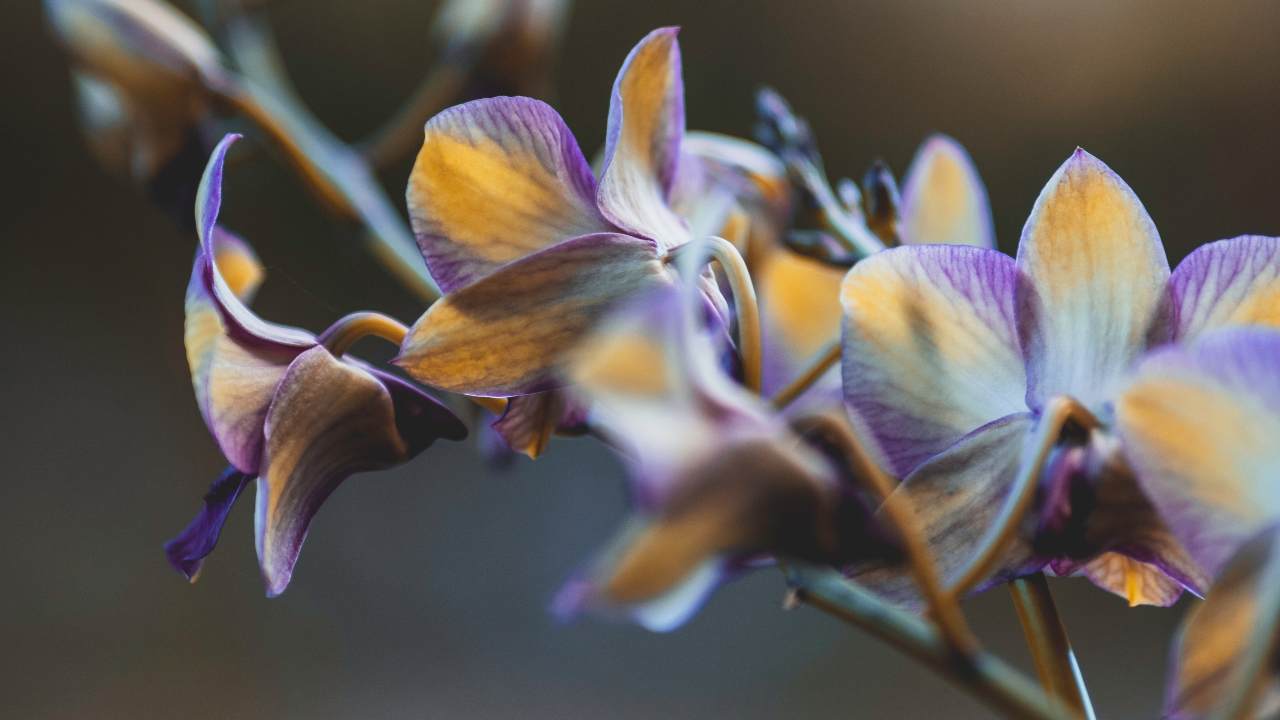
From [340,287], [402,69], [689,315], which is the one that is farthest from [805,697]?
[689,315]

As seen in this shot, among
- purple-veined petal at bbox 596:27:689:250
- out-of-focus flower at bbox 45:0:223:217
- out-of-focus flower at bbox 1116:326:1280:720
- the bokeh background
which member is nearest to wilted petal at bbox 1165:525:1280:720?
out-of-focus flower at bbox 1116:326:1280:720

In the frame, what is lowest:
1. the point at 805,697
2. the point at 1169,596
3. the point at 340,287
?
the point at 805,697

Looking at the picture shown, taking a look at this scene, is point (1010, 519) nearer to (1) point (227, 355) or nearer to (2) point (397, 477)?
(1) point (227, 355)

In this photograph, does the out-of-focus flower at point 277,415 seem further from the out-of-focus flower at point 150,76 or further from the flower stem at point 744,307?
the out-of-focus flower at point 150,76

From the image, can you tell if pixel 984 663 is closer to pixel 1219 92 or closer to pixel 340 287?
pixel 340 287

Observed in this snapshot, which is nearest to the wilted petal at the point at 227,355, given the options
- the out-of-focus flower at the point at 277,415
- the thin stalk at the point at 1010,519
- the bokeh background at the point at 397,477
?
the out-of-focus flower at the point at 277,415

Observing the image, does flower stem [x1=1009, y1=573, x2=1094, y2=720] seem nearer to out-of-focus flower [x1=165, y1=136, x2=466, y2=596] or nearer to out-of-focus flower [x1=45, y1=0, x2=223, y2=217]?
out-of-focus flower [x1=165, y1=136, x2=466, y2=596]
